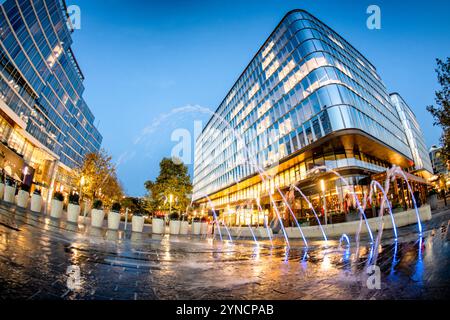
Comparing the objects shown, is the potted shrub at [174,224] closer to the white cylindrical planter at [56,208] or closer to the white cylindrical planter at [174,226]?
the white cylindrical planter at [174,226]

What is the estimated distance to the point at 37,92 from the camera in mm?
41469

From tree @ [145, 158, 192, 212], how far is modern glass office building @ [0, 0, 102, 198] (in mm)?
20718

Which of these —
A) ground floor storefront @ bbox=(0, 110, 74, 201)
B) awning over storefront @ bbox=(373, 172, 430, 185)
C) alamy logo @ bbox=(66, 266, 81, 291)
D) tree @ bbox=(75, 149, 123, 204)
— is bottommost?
alamy logo @ bbox=(66, 266, 81, 291)

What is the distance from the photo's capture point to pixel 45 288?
2393 mm

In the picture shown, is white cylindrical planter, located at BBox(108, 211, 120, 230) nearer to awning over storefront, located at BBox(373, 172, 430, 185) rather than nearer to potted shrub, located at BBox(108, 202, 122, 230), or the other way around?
potted shrub, located at BBox(108, 202, 122, 230)

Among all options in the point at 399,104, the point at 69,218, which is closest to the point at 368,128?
the point at 69,218

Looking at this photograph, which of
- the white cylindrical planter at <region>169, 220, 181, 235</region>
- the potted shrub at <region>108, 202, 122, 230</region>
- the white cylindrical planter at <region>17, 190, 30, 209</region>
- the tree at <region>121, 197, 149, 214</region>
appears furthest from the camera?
the tree at <region>121, 197, 149, 214</region>

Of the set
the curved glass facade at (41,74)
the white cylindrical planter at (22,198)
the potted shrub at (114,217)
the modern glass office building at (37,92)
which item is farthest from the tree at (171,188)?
the curved glass facade at (41,74)

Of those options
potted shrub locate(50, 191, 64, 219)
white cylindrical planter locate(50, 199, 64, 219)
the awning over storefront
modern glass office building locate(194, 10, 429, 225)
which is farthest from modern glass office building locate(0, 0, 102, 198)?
the awning over storefront

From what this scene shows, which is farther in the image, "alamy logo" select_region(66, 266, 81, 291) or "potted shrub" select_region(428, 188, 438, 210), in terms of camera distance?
"potted shrub" select_region(428, 188, 438, 210)

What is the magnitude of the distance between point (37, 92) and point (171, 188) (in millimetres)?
33620

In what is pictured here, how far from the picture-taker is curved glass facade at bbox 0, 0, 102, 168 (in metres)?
32.7

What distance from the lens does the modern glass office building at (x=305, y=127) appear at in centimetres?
2672

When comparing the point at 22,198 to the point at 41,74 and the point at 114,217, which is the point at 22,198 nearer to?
the point at 114,217
